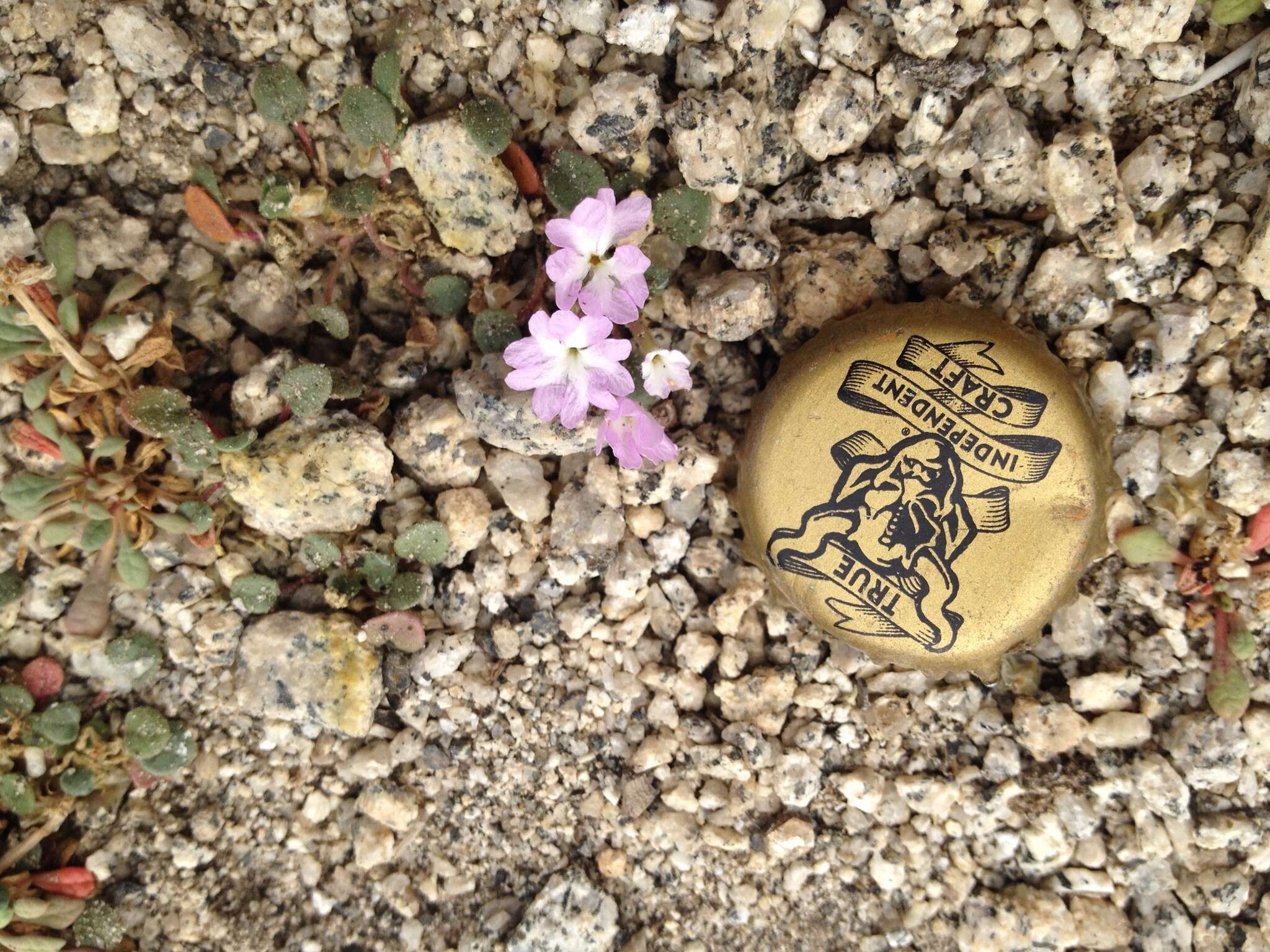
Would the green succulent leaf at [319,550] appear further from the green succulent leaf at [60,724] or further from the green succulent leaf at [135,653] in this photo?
the green succulent leaf at [60,724]

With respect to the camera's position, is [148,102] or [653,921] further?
[653,921]

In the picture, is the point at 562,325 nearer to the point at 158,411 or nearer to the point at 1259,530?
the point at 158,411

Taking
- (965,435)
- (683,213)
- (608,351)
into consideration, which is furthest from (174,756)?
(965,435)

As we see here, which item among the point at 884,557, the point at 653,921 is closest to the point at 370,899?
the point at 653,921

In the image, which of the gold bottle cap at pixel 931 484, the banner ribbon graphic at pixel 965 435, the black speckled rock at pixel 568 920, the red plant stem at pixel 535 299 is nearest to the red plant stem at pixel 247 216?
the red plant stem at pixel 535 299

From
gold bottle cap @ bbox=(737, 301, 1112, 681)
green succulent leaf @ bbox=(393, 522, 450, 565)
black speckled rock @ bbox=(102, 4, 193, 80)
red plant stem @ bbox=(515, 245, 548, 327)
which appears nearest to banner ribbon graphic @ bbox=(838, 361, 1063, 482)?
gold bottle cap @ bbox=(737, 301, 1112, 681)

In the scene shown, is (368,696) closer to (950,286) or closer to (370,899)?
(370,899)
